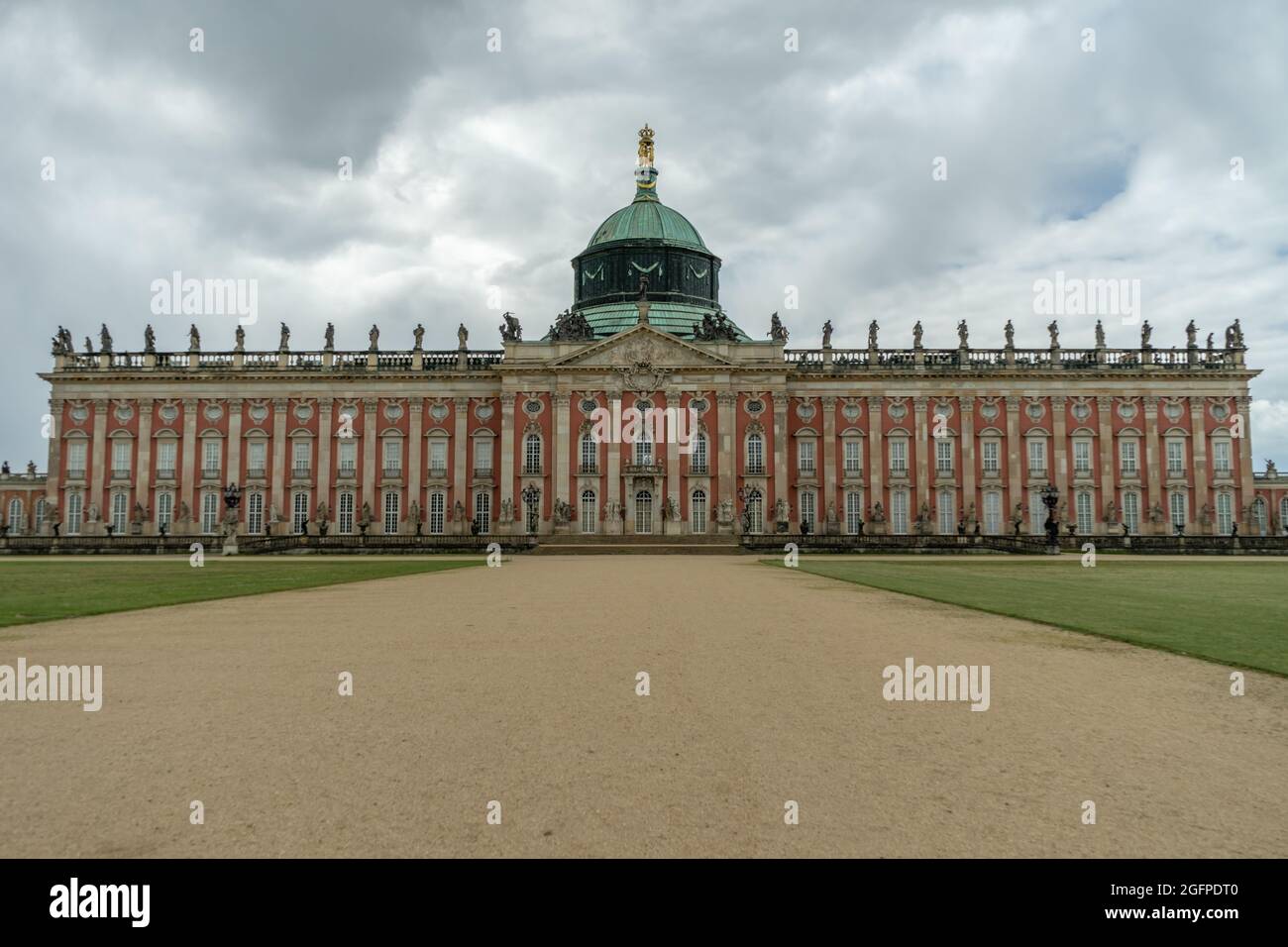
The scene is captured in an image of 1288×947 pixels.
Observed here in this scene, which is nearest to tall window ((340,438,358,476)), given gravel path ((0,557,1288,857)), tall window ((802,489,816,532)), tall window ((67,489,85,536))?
tall window ((67,489,85,536))

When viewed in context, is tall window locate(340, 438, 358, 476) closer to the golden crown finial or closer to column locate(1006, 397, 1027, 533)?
the golden crown finial

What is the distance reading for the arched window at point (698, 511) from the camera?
5094 centimetres

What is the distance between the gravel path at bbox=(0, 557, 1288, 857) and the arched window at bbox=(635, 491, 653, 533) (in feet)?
133

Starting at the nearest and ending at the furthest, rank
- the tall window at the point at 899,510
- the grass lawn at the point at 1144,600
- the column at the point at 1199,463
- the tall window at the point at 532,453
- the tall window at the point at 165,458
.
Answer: the grass lawn at the point at 1144,600
the tall window at the point at 532,453
the column at the point at 1199,463
the tall window at the point at 899,510
the tall window at the point at 165,458

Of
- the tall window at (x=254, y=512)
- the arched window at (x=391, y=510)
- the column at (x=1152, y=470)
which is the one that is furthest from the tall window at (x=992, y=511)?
the tall window at (x=254, y=512)

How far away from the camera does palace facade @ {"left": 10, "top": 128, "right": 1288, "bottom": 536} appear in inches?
2047

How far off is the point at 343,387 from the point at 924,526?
38.4m

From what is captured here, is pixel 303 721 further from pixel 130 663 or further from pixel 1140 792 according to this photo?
pixel 1140 792

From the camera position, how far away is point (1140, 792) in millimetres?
4668

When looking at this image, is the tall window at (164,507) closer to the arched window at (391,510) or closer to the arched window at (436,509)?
the arched window at (391,510)

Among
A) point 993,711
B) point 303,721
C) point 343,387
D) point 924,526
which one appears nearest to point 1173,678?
point 993,711

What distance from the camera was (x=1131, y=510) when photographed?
53031 millimetres

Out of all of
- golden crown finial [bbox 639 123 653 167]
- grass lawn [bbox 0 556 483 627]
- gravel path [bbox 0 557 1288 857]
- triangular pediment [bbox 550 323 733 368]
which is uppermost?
golden crown finial [bbox 639 123 653 167]

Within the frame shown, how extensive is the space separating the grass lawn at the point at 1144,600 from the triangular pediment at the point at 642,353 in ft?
91.4
